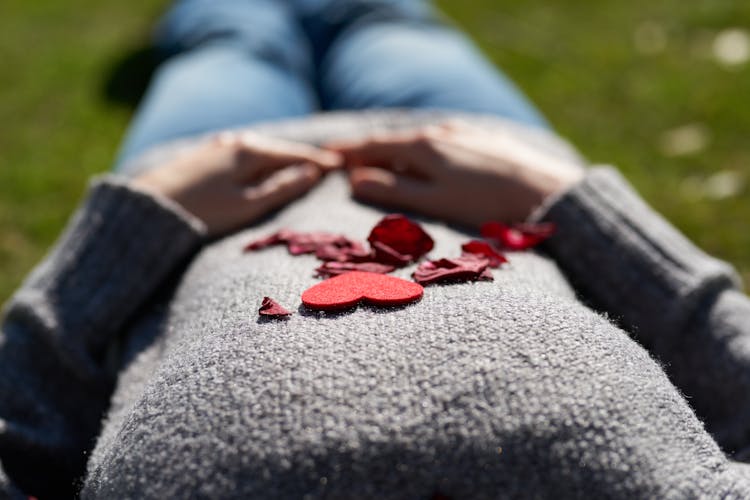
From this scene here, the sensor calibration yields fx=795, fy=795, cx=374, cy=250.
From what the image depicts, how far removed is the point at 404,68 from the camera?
1571 mm

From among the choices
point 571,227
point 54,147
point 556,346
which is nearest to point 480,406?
point 556,346

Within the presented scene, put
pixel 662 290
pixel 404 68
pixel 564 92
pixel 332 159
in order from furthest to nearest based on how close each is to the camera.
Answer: pixel 564 92 < pixel 404 68 < pixel 332 159 < pixel 662 290

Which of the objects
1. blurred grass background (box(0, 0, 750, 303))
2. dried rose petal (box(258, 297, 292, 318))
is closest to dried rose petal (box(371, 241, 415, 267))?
dried rose petal (box(258, 297, 292, 318))

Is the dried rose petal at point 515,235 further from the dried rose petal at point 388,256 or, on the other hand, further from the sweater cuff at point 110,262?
the sweater cuff at point 110,262

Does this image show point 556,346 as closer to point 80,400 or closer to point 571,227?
point 571,227

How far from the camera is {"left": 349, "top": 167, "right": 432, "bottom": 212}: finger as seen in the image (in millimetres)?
1089

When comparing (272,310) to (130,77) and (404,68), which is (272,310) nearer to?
(404,68)

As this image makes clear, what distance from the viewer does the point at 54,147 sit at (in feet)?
7.40

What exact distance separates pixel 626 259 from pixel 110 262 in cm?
66

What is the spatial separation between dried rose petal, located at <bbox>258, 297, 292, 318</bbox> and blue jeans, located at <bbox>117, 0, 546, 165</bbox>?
76cm

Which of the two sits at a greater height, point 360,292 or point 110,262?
point 360,292

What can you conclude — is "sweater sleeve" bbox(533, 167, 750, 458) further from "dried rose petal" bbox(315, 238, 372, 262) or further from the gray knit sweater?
"dried rose petal" bbox(315, 238, 372, 262)

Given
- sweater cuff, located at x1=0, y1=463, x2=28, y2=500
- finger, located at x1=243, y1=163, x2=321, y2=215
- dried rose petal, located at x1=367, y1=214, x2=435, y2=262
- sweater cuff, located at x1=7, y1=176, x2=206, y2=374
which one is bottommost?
sweater cuff, located at x1=0, y1=463, x2=28, y2=500

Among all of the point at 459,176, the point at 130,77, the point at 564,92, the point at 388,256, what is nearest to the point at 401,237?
the point at 388,256
